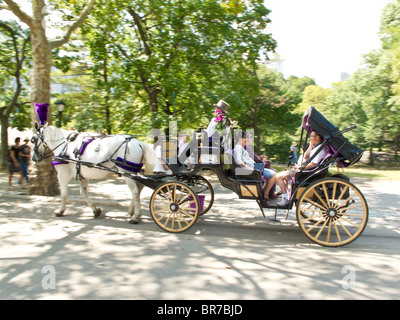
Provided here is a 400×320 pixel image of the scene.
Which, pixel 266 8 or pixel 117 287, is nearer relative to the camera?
pixel 117 287

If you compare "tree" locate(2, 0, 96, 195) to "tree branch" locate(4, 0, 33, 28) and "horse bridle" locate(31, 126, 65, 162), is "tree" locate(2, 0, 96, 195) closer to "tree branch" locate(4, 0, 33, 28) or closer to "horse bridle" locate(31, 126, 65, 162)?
"tree branch" locate(4, 0, 33, 28)

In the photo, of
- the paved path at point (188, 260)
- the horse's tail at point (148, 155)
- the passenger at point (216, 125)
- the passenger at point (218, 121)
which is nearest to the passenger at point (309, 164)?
the paved path at point (188, 260)

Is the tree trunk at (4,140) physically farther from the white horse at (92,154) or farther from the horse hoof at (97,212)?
the horse hoof at (97,212)

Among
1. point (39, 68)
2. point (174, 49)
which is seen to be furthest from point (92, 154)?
point (174, 49)

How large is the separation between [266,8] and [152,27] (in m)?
4.73

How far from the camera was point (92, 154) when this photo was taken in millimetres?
6840

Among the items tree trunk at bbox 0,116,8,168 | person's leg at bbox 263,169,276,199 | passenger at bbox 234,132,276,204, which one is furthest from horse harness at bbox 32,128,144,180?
tree trunk at bbox 0,116,8,168

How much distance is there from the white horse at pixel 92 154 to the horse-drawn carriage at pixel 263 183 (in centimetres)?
2

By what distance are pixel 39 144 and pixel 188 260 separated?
4.72 metres

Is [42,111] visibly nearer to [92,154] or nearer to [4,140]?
[92,154]

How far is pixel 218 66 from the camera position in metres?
12.8

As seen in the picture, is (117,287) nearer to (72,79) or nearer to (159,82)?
(159,82)

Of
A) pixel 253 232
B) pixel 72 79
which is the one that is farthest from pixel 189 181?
pixel 72 79
